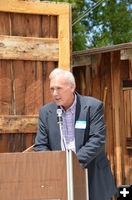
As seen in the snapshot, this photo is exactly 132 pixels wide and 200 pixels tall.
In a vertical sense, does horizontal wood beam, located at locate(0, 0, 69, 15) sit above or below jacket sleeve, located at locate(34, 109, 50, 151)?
above

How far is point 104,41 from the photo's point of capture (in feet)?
49.0

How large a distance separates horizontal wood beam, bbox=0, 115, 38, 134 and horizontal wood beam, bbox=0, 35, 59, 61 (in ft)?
1.95

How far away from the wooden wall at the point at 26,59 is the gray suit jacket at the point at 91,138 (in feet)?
3.66

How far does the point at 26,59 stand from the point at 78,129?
155cm

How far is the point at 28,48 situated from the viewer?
17.4 feet

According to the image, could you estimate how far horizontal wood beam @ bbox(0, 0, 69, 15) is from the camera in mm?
5238

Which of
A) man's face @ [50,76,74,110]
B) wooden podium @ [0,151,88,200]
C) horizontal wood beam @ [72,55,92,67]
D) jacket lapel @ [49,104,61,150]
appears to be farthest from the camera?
horizontal wood beam @ [72,55,92,67]

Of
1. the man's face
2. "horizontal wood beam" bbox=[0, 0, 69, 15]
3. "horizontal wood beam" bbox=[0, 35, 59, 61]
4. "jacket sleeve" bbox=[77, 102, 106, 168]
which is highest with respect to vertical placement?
"horizontal wood beam" bbox=[0, 0, 69, 15]

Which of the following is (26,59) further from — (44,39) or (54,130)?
(54,130)

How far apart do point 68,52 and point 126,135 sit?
2.60m

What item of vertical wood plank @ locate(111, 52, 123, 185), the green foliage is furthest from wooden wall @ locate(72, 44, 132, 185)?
the green foliage

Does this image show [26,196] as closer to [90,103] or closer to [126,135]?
[90,103]

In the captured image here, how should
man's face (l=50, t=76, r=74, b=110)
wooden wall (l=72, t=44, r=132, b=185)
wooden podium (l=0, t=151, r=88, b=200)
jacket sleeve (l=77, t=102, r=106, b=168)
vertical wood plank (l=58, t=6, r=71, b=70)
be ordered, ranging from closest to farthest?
wooden podium (l=0, t=151, r=88, b=200), jacket sleeve (l=77, t=102, r=106, b=168), man's face (l=50, t=76, r=74, b=110), vertical wood plank (l=58, t=6, r=71, b=70), wooden wall (l=72, t=44, r=132, b=185)

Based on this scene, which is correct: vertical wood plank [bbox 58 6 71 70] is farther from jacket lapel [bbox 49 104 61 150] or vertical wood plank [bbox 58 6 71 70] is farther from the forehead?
the forehead
